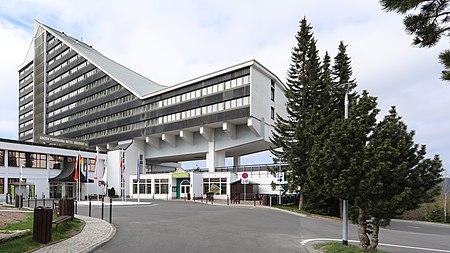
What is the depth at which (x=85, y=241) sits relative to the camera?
1269cm

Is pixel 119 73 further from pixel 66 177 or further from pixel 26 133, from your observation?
pixel 26 133

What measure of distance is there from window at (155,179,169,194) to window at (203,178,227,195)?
5.65m

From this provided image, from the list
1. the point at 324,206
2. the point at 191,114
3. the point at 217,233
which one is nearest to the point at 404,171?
the point at 217,233

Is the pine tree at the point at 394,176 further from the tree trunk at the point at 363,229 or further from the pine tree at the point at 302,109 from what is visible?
the pine tree at the point at 302,109

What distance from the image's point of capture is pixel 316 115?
34.8 meters

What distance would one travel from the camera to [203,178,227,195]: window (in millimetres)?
53000

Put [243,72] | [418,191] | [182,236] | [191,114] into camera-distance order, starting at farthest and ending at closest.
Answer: [191,114] → [243,72] → [182,236] → [418,191]

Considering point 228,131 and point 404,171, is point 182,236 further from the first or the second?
point 228,131

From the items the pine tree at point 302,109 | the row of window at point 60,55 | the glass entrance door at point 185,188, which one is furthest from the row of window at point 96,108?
the pine tree at point 302,109

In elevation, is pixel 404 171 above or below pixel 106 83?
below

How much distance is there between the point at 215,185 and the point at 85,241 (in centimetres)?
4143

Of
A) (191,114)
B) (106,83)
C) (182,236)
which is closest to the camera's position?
(182,236)

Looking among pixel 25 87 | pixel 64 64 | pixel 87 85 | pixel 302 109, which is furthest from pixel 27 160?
pixel 25 87

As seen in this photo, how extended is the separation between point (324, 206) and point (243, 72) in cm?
2529
